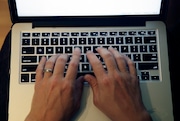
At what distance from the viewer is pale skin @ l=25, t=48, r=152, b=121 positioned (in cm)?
63

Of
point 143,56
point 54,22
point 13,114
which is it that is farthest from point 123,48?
point 13,114

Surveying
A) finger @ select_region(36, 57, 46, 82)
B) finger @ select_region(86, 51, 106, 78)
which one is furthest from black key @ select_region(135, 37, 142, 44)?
finger @ select_region(36, 57, 46, 82)

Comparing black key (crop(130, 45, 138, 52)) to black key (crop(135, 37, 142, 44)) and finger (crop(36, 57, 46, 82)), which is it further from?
finger (crop(36, 57, 46, 82))

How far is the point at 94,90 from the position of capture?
0.65 metres

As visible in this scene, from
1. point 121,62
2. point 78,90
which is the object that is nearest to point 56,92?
point 78,90

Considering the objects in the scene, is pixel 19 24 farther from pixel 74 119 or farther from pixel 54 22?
pixel 74 119

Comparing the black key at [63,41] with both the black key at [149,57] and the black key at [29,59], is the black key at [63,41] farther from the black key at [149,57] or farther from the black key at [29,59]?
the black key at [149,57]

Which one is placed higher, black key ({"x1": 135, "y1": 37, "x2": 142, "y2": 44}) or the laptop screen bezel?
the laptop screen bezel

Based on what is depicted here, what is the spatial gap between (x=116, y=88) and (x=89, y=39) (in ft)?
0.43

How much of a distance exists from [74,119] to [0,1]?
381mm

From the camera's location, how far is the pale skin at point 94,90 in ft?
2.05

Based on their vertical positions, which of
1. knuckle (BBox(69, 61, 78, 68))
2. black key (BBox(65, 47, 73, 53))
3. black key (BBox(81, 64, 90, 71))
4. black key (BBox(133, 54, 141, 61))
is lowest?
black key (BBox(81, 64, 90, 71))

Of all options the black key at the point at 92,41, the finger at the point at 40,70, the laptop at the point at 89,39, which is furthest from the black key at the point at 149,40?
the finger at the point at 40,70

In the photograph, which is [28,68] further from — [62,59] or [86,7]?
[86,7]
